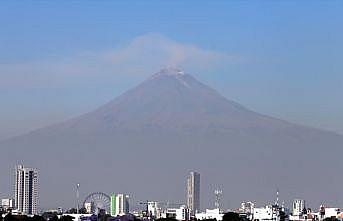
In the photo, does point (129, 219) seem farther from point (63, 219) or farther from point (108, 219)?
point (63, 219)

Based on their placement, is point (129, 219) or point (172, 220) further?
point (129, 219)

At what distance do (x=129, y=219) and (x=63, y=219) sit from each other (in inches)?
1334

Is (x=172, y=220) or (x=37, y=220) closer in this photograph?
(x=37, y=220)

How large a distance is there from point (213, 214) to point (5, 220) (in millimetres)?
92592

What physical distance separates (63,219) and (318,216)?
236 ft

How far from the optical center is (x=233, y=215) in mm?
143500

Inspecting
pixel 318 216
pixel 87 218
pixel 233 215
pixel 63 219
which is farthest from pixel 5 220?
pixel 318 216

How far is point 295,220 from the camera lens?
182 m

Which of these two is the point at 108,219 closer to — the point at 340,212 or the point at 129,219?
the point at 129,219

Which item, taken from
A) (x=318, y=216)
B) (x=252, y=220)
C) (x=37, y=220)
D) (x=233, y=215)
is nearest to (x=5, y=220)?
(x=37, y=220)

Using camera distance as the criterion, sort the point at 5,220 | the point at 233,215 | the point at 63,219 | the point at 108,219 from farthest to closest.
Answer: the point at 108,219, the point at 233,215, the point at 63,219, the point at 5,220

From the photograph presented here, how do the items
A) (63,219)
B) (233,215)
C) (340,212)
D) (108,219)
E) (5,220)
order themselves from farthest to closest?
(340,212), (108,219), (233,215), (63,219), (5,220)

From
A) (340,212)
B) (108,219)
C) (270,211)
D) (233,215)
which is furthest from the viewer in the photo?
(270,211)

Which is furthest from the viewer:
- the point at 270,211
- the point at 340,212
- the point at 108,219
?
the point at 270,211
